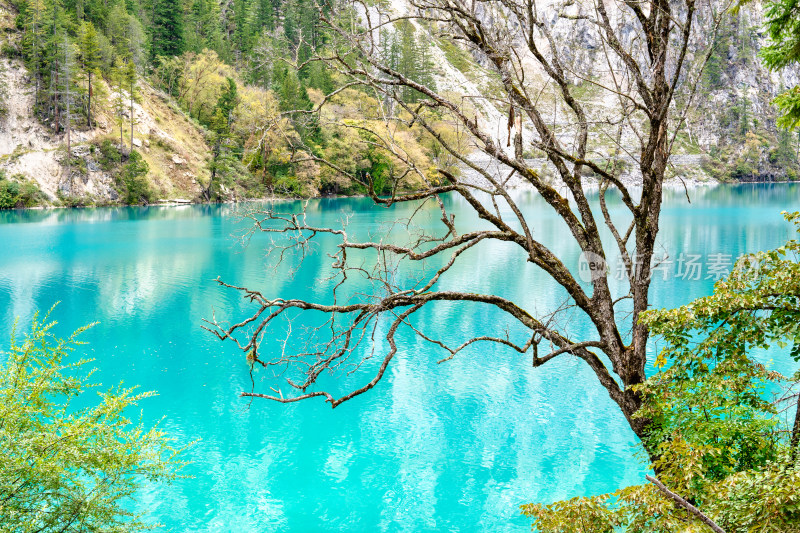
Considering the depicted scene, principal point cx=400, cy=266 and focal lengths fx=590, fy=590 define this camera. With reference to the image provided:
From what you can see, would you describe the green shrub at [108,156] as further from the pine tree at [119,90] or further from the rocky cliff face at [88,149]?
the pine tree at [119,90]

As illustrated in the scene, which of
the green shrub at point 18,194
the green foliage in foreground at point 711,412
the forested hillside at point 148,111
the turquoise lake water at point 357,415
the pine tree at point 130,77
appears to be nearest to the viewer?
the green foliage in foreground at point 711,412

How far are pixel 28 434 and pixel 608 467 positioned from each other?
10.6 meters

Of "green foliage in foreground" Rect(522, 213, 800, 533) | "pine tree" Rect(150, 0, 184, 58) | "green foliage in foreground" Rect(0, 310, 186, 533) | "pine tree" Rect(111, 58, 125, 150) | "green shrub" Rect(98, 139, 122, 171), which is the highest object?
"pine tree" Rect(150, 0, 184, 58)

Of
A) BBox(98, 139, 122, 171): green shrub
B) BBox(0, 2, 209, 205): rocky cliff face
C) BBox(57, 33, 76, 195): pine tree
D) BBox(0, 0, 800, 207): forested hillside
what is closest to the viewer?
BBox(0, 2, 209, 205): rocky cliff face

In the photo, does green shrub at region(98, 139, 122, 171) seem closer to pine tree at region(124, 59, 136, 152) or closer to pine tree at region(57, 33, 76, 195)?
pine tree at region(57, 33, 76, 195)

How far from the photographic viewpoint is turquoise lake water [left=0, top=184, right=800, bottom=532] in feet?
36.9

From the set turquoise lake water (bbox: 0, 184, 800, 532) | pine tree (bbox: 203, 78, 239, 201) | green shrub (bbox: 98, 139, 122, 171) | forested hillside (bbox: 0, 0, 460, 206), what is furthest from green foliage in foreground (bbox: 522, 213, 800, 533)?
pine tree (bbox: 203, 78, 239, 201)

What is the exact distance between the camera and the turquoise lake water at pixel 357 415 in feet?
36.9

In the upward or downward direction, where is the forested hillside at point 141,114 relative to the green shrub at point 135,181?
upward

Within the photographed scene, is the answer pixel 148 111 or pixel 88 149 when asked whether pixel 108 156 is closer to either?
pixel 88 149

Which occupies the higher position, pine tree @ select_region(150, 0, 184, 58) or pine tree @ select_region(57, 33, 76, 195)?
pine tree @ select_region(150, 0, 184, 58)

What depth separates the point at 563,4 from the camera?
7.10 metres

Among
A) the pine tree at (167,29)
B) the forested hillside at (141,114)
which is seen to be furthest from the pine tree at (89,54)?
the pine tree at (167,29)

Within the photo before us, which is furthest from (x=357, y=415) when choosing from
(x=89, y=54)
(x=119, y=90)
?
(x=119, y=90)
